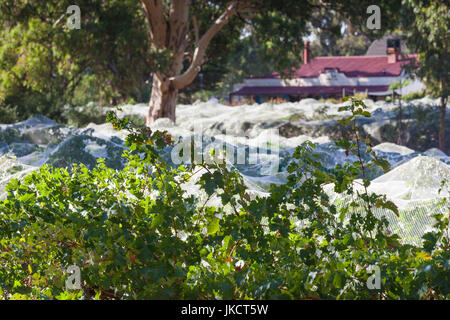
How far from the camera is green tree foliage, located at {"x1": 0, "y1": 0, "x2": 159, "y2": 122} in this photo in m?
15.4

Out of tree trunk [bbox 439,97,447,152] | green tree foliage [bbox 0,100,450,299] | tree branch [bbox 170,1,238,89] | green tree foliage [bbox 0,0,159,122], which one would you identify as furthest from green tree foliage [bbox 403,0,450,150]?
green tree foliage [bbox 0,100,450,299]

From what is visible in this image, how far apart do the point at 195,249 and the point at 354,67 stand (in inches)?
2000

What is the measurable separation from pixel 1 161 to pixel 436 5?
33.4 feet

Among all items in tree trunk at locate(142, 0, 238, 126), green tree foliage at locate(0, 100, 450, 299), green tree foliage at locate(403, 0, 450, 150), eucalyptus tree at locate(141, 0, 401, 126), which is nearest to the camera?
green tree foliage at locate(0, 100, 450, 299)

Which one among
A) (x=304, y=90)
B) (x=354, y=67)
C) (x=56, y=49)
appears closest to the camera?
(x=56, y=49)

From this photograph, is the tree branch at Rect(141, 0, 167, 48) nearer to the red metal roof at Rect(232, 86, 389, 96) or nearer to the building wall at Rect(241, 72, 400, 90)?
the red metal roof at Rect(232, 86, 389, 96)

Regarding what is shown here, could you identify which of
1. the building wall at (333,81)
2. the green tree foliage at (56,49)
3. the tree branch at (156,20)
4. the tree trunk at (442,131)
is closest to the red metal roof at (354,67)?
the building wall at (333,81)

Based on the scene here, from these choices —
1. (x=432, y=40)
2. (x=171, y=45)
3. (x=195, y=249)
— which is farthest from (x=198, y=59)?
(x=195, y=249)

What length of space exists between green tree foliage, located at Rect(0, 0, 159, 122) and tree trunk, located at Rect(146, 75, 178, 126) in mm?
575

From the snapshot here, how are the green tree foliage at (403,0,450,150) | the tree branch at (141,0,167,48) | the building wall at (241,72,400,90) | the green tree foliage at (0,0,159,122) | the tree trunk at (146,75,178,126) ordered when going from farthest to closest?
the building wall at (241,72,400,90), the tree trunk at (146,75,178,126), the tree branch at (141,0,167,48), the green tree foliage at (0,0,159,122), the green tree foliage at (403,0,450,150)

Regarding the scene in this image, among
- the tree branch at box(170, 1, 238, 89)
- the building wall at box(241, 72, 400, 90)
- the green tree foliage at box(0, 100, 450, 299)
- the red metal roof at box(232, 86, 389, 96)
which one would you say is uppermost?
the tree branch at box(170, 1, 238, 89)

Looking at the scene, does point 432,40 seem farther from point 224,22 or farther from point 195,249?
point 195,249

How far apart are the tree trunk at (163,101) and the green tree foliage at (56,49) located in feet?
1.89

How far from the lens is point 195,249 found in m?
2.73
